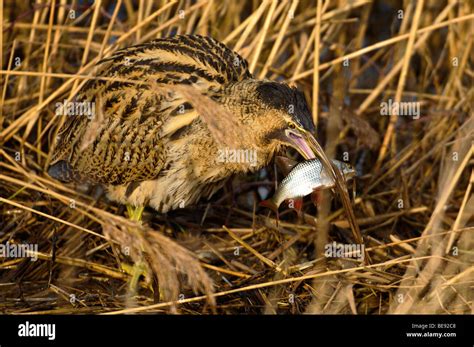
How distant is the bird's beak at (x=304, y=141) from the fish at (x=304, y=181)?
0.33 feet

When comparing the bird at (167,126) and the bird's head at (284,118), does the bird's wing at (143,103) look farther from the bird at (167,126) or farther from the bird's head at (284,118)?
the bird's head at (284,118)

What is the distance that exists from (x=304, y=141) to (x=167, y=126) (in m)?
0.66

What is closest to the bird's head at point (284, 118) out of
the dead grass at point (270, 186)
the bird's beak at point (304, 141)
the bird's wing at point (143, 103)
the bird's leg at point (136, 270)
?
the bird's beak at point (304, 141)

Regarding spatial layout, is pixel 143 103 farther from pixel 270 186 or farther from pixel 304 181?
pixel 270 186

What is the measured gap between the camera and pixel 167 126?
3986mm

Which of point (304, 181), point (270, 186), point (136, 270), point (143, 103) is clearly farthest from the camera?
point (270, 186)

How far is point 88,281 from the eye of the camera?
4.16 m

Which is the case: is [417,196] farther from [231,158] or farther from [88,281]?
[88,281]

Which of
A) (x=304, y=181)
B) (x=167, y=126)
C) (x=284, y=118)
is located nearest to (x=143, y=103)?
(x=167, y=126)

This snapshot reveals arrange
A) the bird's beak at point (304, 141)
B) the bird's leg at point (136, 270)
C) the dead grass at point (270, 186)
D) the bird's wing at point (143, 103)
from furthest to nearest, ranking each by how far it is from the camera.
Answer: the bird's leg at point (136, 270) → the bird's wing at point (143, 103) → the dead grass at point (270, 186) → the bird's beak at point (304, 141)

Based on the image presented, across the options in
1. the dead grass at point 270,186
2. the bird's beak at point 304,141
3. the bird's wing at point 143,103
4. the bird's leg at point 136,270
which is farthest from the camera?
the bird's leg at point 136,270

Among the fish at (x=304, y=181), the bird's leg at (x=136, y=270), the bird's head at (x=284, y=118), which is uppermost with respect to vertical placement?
the bird's head at (x=284, y=118)

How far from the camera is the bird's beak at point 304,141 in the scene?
365 centimetres
